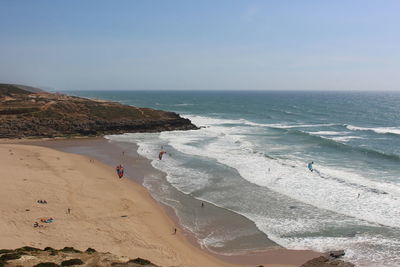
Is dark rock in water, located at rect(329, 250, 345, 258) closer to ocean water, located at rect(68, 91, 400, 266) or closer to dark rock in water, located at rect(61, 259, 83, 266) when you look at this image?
ocean water, located at rect(68, 91, 400, 266)

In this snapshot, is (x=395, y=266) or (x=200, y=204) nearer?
(x=395, y=266)

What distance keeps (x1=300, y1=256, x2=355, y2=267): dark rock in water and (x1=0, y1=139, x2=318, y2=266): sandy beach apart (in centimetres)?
67

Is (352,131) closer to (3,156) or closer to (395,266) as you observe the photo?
(395,266)

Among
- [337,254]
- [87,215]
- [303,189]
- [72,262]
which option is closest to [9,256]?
[72,262]

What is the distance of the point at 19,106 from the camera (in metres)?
70.6

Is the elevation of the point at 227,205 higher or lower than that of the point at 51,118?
lower

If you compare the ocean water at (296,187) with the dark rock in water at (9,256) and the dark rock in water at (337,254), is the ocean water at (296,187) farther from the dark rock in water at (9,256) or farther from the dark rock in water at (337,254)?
the dark rock in water at (9,256)

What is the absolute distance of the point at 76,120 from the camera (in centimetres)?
6675

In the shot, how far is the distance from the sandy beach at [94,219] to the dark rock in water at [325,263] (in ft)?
2.21

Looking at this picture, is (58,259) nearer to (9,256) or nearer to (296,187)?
(9,256)

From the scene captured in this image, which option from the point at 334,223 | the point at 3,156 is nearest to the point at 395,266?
the point at 334,223

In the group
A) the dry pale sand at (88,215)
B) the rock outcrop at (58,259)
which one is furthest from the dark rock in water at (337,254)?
the rock outcrop at (58,259)

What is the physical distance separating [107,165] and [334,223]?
2700 centimetres

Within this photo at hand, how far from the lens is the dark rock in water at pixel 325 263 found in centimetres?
1870
